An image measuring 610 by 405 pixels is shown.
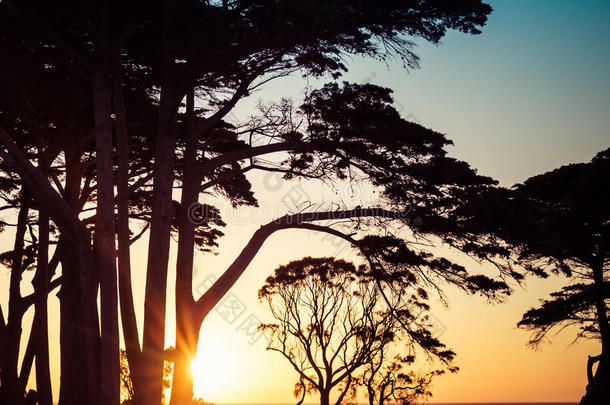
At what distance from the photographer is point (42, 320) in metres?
14.7

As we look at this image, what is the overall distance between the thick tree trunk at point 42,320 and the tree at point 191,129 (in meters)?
3.44

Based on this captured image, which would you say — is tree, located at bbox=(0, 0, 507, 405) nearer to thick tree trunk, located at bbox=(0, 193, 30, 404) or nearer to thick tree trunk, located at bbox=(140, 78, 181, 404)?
thick tree trunk, located at bbox=(140, 78, 181, 404)

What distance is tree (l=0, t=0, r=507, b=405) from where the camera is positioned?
9602 millimetres

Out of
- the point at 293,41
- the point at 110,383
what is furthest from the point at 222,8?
the point at 110,383

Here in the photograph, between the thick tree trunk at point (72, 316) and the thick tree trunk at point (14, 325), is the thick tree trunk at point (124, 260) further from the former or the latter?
the thick tree trunk at point (14, 325)

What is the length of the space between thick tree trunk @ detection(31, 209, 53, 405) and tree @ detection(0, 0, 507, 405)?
344 cm

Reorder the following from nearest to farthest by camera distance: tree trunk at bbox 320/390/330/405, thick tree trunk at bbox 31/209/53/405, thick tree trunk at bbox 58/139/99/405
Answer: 1. thick tree trunk at bbox 58/139/99/405
2. thick tree trunk at bbox 31/209/53/405
3. tree trunk at bbox 320/390/330/405

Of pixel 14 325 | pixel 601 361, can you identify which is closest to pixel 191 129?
pixel 14 325

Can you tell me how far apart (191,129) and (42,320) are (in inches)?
250

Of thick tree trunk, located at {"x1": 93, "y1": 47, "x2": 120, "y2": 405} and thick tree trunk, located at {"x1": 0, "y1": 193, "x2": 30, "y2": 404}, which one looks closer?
thick tree trunk, located at {"x1": 93, "y1": 47, "x2": 120, "y2": 405}

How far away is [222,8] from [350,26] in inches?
80.2

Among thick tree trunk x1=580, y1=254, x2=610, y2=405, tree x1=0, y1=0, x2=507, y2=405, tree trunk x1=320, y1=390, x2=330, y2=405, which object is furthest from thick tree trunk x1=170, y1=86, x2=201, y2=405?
tree trunk x1=320, y1=390, x2=330, y2=405

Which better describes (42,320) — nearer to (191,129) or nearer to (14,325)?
(14,325)

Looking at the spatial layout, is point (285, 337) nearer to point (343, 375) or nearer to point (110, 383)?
point (343, 375)
